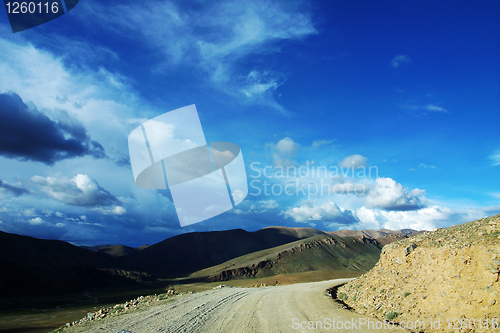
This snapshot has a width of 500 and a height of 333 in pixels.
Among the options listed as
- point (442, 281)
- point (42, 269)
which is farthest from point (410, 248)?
point (42, 269)

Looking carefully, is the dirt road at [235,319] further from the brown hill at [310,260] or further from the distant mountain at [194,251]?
the distant mountain at [194,251]

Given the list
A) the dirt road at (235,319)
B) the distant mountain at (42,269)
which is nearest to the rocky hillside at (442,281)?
the dirt road at (235,319)

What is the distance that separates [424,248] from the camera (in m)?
12.2

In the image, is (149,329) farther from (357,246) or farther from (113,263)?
(113,263)

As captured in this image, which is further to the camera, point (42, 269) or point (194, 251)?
point (194, 251)

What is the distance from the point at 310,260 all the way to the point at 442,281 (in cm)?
9930

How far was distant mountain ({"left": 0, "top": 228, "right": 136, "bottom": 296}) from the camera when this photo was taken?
244 ft

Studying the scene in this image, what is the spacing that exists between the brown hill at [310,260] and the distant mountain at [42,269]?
4423 centimetres

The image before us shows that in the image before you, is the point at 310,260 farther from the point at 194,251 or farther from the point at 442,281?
the point at 442,281

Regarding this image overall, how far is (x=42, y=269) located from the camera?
268 feet

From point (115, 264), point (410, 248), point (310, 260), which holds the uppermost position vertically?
point (410, 248)

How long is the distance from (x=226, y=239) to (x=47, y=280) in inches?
4520

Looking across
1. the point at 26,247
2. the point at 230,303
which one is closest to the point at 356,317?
the point at 230,303

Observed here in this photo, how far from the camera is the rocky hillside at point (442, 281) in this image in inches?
337
